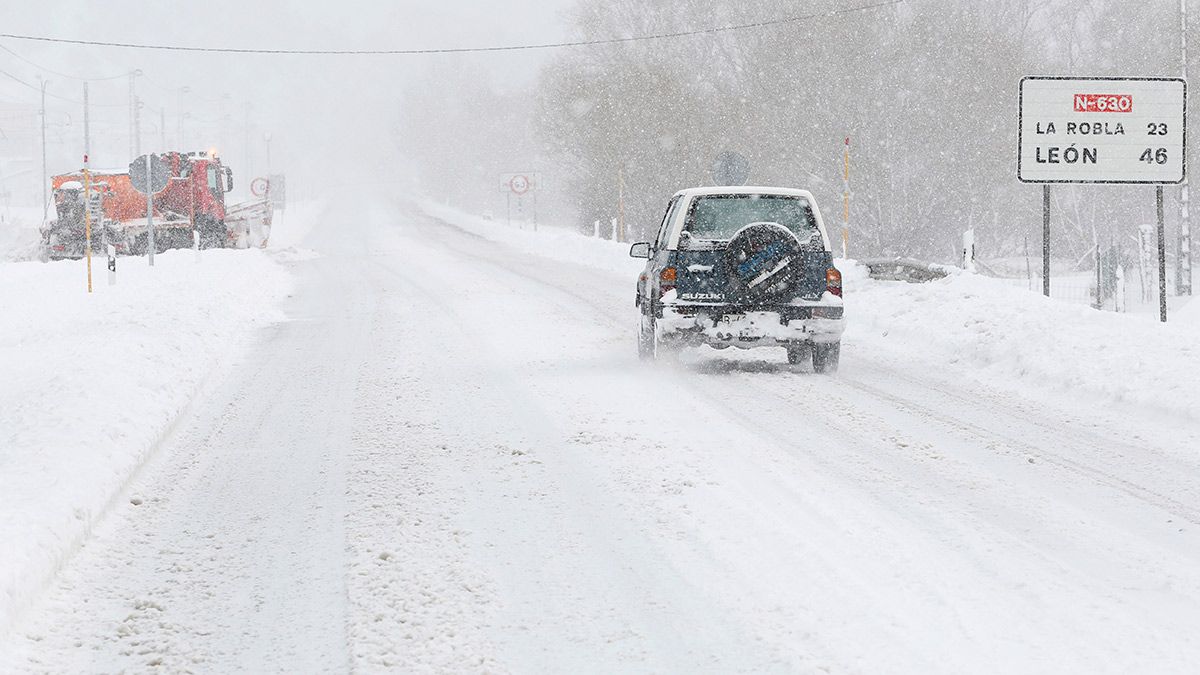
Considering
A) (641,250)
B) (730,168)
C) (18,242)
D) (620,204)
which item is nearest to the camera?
(641,250)

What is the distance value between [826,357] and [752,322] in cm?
77

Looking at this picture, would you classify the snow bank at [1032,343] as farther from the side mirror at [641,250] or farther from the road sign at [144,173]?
the road sign at [144,173]

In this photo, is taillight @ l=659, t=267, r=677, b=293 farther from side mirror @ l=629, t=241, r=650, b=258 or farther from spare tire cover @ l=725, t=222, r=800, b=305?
side mirror @ l=629, t=241, r=650, b=258

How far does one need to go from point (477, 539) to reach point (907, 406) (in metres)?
4.64

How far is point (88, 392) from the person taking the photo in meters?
8.28

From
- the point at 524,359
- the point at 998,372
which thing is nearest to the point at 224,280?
the point at 524,359

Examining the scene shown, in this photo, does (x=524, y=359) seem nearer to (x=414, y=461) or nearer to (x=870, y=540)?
(x=414, y=461)

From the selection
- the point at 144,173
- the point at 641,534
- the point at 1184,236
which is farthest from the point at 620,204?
the point at 641,534

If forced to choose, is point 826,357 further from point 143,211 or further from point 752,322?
point 143,211

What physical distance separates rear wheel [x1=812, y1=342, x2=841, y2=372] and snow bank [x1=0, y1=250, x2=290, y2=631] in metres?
5.49

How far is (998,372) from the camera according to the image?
10.6 meters

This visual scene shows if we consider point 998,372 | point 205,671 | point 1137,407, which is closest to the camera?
point 205,671

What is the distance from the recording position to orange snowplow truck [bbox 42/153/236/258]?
32.4 metres

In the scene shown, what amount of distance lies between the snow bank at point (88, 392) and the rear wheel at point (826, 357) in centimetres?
549
